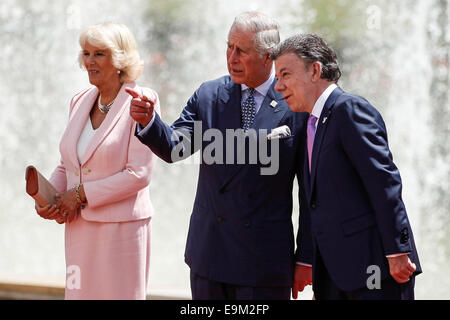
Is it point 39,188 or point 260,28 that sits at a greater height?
point 260,28

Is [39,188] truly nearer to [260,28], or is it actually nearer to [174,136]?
[174,136]

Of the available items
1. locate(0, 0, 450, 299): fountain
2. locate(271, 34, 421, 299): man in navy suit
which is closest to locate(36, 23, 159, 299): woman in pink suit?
locate(271, 34, 421, 299): man in navy suit

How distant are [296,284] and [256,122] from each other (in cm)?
73

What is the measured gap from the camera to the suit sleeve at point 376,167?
9.94 feet

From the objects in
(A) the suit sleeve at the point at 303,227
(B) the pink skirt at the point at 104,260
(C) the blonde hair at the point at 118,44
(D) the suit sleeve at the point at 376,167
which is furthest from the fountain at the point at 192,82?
(D) the suit sleeve at the point at 376,167

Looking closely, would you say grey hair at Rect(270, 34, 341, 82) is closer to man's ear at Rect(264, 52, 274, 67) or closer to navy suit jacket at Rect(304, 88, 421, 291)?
navy suit jacket at Rect(304, 88, 421, 291)

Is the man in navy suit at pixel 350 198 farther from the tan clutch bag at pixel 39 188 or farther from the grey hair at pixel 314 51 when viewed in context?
the tan clutch bag at pixel 39 188

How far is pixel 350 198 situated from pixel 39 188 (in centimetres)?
153

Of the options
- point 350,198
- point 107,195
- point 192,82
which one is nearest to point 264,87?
point 350,198

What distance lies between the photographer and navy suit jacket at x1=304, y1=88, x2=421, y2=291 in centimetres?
304

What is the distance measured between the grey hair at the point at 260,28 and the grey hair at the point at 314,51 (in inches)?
11.6

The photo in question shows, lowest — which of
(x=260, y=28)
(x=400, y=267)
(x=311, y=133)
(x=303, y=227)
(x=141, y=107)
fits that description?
(x=400, y=267)

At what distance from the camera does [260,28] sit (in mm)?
3592
